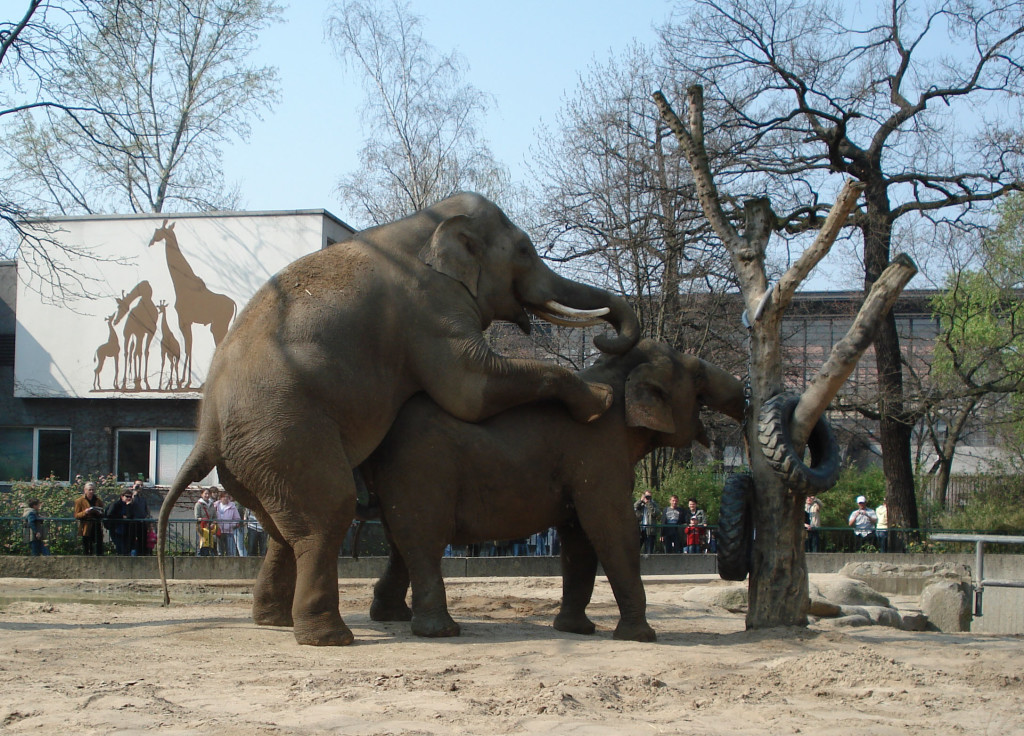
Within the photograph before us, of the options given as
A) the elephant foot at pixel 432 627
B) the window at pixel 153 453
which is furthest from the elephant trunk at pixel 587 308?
the window at pixel 153 453

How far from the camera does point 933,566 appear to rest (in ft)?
58.7

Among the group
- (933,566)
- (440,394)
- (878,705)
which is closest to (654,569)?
(933,566)

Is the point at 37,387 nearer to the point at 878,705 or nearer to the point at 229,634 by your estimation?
the point at 229,634

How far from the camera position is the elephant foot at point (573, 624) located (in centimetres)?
972

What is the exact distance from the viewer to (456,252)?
9234 millimetres

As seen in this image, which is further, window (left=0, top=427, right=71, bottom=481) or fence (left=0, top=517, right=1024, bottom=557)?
window (left=0, top=427, right=71, bottom=481)

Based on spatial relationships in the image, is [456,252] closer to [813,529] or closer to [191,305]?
[813,529]

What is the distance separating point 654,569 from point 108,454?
553 inches

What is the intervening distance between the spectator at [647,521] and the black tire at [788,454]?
A: 10009 mm

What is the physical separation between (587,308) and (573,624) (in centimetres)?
277

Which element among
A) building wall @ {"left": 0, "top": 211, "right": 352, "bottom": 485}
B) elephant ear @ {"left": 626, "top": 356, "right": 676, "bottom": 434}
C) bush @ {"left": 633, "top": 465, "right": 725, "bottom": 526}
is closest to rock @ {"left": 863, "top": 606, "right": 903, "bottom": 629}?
elephant ear @ {"left": 626, "top": 356, "right": 676, "bottom": 434}

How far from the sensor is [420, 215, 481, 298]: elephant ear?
9125 mm

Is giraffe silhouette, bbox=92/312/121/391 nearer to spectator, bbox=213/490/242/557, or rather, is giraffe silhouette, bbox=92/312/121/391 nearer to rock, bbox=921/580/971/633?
spectator, bbox=213/490/242/557

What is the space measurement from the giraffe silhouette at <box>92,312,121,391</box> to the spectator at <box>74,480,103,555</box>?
331 inches
